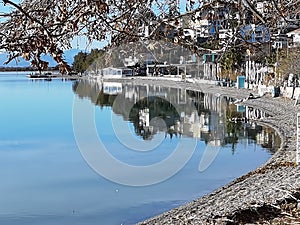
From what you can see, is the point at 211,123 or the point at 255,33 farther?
the point at 211,123

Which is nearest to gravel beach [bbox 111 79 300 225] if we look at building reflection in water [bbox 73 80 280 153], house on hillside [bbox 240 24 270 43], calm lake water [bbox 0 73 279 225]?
calm lake water [bbox 0 73 279 225]

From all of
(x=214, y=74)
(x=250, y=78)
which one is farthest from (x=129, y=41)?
(x=214, y=74)

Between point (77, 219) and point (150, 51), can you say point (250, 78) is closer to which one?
point (77, 219)

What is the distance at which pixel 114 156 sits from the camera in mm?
17641

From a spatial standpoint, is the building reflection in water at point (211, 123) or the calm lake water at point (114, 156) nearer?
the calm lake water at point (114, 156)

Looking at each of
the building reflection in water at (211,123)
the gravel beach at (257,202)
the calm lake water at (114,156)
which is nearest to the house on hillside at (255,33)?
the gravel beach at (257,202)

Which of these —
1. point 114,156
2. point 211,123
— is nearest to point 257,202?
point 114,156

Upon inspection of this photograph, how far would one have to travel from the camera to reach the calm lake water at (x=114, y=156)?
11.0m

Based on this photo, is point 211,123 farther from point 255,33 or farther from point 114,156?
point 255,33

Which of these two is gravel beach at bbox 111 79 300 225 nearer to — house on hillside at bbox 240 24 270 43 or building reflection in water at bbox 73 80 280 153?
house on hillside at bbox 240 24 270 43

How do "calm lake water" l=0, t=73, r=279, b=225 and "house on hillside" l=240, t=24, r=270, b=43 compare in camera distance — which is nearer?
"house on hillside" l=240, t=24, r=270, b=43

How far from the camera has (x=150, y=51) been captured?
4078 mm

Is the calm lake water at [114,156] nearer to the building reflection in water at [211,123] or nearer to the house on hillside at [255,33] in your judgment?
the building reflection in water at [211,123]

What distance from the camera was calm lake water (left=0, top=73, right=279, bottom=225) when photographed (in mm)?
10984
